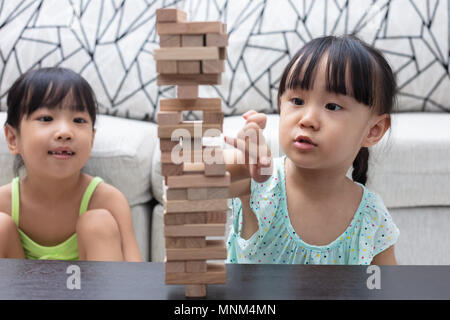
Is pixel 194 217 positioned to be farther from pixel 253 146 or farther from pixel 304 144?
pixel 304 144

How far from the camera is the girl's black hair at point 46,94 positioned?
136 cm

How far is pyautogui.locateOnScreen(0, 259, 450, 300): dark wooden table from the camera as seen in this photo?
2.07 ft

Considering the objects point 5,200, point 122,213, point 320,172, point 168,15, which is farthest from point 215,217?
point 5,200

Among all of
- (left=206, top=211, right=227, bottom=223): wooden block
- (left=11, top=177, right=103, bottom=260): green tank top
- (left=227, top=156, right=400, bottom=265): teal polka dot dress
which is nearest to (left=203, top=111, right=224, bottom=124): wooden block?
(left=206, top=211, right=227, bottom=223): wooden block

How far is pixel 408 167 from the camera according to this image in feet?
4.72

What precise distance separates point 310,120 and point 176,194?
0.34 meters

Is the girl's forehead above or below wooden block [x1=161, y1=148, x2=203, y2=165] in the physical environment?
above

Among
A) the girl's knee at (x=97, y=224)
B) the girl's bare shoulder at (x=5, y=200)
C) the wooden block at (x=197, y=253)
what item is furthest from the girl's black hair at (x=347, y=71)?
the girl's bare shoulder at (x=5, y=200)

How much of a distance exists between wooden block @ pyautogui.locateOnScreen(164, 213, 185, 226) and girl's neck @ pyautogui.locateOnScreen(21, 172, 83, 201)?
861mm

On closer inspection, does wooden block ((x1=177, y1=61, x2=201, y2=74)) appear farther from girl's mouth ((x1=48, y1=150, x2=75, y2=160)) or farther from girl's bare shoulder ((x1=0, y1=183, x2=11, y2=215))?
girl's bare shoulder ((x1=0, y1=183, x2=11, y2=215))

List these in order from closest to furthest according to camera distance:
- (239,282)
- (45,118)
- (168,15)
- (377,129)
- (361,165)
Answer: (168,15) → (239,282) → (377,129) → (361,165) → (45,118)

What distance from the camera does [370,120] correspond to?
0.99 metres

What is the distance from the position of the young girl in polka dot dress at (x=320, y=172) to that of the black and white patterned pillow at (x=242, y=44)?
0.76m
